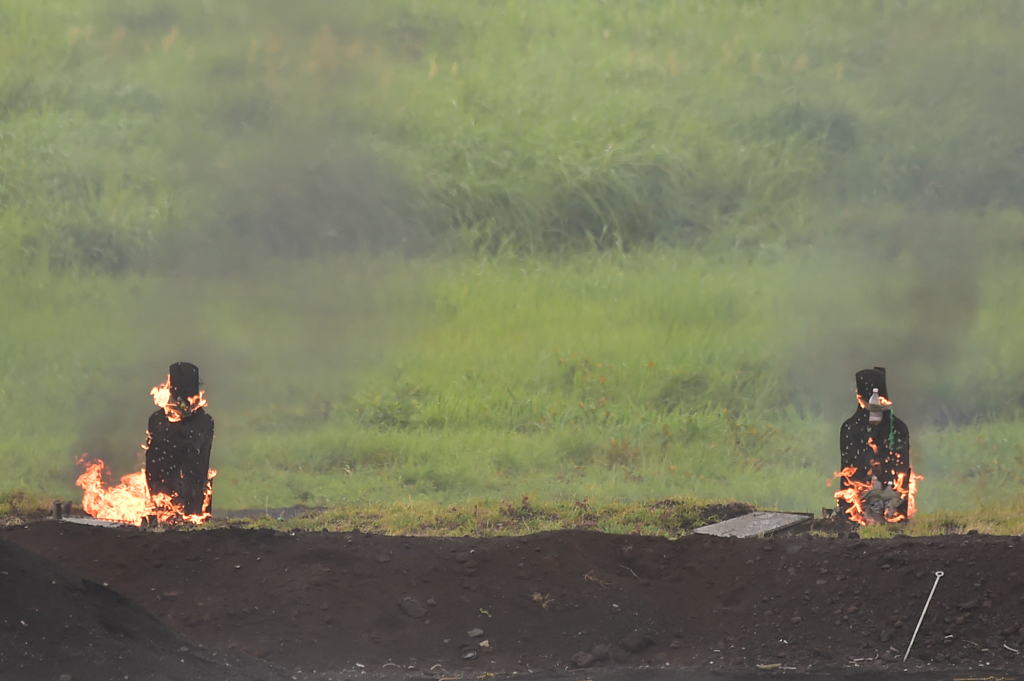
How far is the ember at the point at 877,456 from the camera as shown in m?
11.4

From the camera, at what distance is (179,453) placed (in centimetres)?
1140

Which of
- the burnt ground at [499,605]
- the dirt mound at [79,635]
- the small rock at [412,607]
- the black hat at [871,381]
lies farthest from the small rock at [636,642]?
the black hat at [871,381]

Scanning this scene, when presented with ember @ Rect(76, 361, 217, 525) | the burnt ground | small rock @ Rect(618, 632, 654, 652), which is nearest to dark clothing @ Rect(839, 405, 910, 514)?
the burnt ground

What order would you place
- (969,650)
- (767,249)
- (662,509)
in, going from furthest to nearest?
(767,249), (662,509), (969,650)

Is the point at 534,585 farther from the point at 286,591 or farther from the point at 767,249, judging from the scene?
the point at 767,249

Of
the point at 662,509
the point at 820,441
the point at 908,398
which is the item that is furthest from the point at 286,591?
the point at 908,398

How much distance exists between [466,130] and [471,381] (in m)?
3.97

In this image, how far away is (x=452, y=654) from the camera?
878cm

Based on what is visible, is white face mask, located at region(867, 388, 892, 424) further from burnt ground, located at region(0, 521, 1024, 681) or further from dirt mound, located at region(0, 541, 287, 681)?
dirt mound, located at region(0, 541, 287, 681)

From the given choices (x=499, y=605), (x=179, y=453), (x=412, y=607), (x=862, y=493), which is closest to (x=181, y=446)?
(x=179, y=453)

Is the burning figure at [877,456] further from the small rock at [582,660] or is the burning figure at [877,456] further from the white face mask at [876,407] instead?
the small rock at [582,660]

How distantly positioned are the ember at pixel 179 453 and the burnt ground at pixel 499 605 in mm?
1292

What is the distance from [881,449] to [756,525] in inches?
51.2

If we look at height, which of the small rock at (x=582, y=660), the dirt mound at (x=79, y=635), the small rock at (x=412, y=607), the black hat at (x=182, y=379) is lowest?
the small rock at (x=582, y=660)
